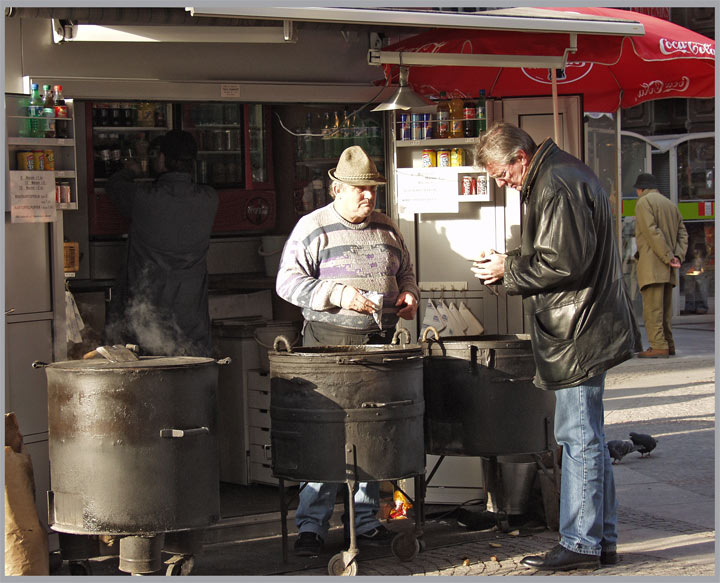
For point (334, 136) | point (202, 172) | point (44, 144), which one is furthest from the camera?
point (202, 172)

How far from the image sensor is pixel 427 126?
23.8 ft

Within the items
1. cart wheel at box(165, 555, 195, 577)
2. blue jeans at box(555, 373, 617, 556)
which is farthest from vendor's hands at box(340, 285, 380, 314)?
cart wheel at box(165, 555, 195, 577)

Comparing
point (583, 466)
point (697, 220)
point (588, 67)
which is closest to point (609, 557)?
point (583, 466)

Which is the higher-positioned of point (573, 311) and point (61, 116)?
point (61, 116)

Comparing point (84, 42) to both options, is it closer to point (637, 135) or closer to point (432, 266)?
point (432, 266)

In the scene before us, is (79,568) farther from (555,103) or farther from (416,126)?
(555,103)

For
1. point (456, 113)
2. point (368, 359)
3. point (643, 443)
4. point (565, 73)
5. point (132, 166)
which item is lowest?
point (643, 443)

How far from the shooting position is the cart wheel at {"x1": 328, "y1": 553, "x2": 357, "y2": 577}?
18.0 ft

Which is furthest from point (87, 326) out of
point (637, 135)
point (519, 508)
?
point (637, 135)

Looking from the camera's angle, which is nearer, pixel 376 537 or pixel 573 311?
pixel 573 311

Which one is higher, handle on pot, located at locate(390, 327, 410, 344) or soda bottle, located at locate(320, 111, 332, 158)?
soda bottle, located at locate(320, 111, 332, 158)

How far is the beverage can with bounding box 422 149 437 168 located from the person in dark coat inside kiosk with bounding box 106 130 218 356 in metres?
1.43

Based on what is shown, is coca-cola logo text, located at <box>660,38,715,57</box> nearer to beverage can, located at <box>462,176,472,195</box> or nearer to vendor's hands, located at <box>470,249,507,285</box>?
beverage can, located at <box>462,176,472,195</box>

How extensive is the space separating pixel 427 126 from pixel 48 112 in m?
2.45
